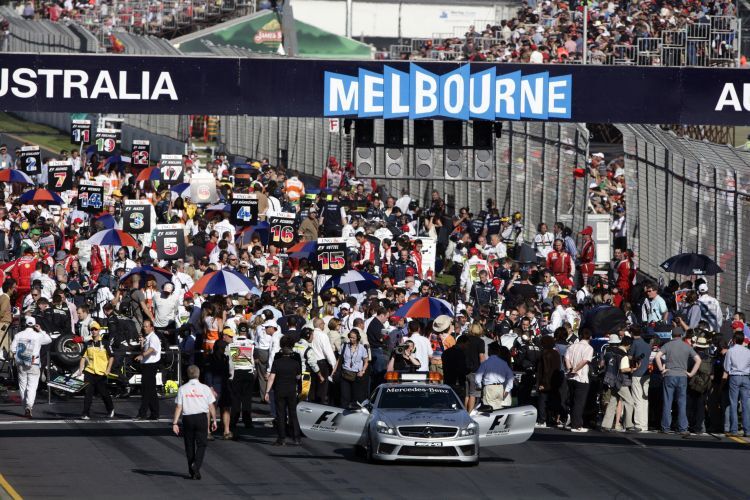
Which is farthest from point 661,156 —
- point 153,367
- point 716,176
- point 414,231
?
point 153,367

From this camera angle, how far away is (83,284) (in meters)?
32.2

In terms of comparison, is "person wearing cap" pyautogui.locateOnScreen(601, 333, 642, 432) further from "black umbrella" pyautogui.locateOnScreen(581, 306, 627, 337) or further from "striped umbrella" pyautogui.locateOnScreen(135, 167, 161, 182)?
"striped umbrella" pyautogui.locateOnScreen(135, 167, 161, 182)

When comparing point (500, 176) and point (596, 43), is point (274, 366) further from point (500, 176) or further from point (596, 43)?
point (596, 43)

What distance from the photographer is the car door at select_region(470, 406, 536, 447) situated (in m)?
21.4

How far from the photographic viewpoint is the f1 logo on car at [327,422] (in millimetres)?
21516

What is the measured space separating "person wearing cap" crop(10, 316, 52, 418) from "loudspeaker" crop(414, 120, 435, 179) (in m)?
Result: 6.23

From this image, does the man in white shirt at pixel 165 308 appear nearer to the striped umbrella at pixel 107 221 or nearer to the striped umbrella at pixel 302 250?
the striped umbrella at pixel 302 250

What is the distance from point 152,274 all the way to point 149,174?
1154 cm

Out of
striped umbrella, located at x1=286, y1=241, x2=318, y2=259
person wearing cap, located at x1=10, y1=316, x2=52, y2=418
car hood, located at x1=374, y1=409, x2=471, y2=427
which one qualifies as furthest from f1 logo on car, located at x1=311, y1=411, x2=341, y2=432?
striped umbrella, located at x1=286, y1=241, x2=318, y2=259

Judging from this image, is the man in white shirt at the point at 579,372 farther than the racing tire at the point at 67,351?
No

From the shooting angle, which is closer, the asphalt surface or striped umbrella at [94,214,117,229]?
the asphalt surface

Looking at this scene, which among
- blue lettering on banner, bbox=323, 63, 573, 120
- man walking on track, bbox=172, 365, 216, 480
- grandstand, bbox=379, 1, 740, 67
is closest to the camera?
man walking on track, bbox=172, 365, 216, 480

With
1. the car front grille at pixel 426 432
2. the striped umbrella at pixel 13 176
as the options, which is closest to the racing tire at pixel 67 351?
the car front grille at pixel 426 432

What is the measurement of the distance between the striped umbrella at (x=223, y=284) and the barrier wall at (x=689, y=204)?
901 cm
